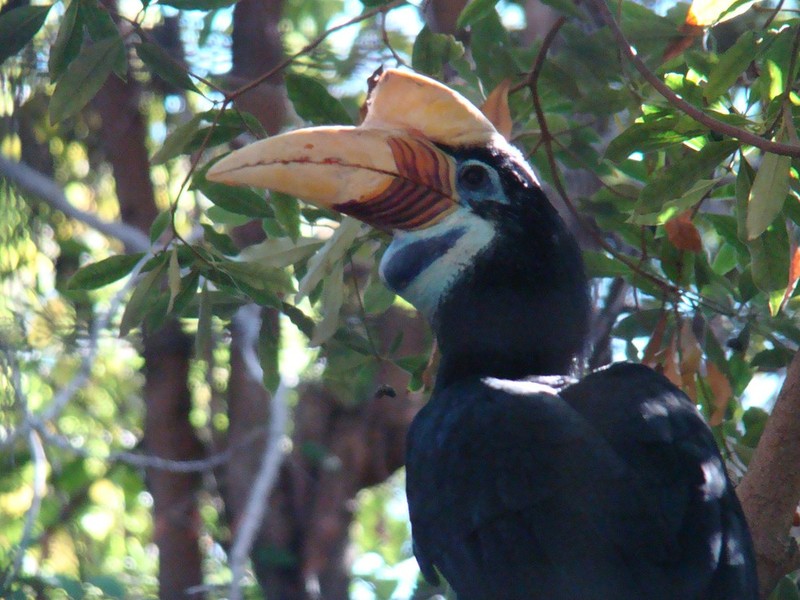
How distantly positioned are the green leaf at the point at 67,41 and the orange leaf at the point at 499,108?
868 mm

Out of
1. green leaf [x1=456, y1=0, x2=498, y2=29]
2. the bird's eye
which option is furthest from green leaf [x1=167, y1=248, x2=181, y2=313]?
green leaf [x1=456, y1=0, x2=498, y2=29]

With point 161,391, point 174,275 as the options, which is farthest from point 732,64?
point 161,391

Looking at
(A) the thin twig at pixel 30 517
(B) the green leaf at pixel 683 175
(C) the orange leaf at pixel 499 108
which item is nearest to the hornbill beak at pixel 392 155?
(C) the orange leaf at pixel 499 108

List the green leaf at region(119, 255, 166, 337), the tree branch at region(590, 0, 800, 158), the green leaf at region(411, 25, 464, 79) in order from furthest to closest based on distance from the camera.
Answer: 1. the green leaf at region(411, 25, 464, 79)
2. the green leaf at region(119, 255, 166, 337)
3. the tree branch at region(590, 0, 800, 158)

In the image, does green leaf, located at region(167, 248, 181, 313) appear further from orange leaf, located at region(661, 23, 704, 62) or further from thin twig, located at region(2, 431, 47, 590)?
thin twig, located at region(2, 431, 47, 590)

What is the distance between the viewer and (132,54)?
15.3 ft

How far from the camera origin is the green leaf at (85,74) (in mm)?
2201

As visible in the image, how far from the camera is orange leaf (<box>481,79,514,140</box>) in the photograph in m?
2.49

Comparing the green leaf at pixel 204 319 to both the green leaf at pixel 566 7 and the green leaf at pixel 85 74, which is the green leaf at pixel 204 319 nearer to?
the green leaf at pixel 85 74

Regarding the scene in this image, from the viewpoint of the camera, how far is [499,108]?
2.50 metres

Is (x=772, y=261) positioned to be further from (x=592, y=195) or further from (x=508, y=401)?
(x=592, y=195)

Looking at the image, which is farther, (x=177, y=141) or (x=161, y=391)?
(x=161, y=391)

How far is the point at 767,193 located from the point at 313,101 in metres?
1.01

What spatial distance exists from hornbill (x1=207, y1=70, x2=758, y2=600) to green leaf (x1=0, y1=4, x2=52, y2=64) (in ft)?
1.63
